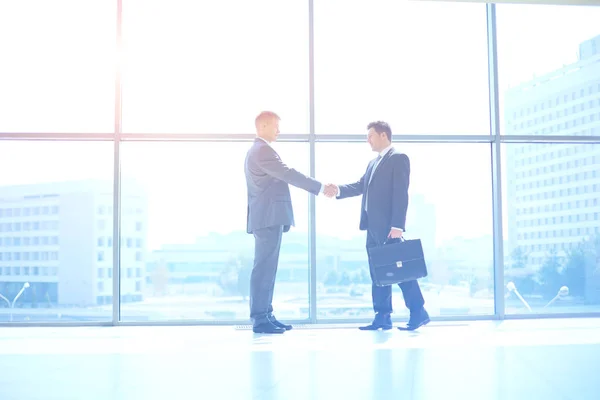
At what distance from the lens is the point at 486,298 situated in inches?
204

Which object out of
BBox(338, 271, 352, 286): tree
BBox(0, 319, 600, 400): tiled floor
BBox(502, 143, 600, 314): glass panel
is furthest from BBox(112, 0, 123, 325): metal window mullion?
BBox(502, 143, 600, 314): glass panel

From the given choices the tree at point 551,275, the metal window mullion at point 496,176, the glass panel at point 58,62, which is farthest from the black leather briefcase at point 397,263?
the glass panel at point 58,62

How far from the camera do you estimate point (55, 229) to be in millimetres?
5027

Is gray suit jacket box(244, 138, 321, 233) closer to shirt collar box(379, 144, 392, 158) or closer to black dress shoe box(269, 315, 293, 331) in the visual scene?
shirt collar box(379, 144, 392, 158)

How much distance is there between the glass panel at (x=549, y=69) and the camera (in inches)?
205

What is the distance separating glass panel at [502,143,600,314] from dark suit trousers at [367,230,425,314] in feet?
3.37

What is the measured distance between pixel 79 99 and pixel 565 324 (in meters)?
3.93

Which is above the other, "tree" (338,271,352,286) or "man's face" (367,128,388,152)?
"man's face" (367,128,388,152)

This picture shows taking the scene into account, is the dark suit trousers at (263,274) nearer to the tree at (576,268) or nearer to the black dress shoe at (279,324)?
the black dress shoe at (279,324)

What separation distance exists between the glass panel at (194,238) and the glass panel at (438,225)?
297 millimetres

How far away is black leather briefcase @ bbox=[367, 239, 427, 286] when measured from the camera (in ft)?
14.3

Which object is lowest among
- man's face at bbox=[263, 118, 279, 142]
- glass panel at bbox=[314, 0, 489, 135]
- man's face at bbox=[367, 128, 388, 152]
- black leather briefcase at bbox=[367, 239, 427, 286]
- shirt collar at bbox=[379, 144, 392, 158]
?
black leather briefcase at bbox=[367, 239, 427, 286]

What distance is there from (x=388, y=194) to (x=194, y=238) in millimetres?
1532

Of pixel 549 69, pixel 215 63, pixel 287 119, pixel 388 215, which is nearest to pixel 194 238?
pixel 287 119
